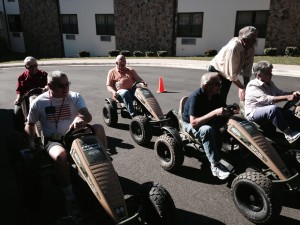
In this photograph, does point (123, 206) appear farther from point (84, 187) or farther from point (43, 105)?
point (43, 105)

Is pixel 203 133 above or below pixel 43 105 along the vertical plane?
below

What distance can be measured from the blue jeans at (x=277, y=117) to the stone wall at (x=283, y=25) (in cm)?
1638

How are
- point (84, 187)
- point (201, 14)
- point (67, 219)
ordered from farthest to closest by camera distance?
point (201, 14) → point (84, 187) → point (67, 219)

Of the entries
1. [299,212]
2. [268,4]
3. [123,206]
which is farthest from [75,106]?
[268,4]

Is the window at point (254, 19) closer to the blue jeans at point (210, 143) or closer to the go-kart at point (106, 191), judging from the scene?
the blue jeans at point (210, 143)

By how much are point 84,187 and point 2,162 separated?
2.53 meters

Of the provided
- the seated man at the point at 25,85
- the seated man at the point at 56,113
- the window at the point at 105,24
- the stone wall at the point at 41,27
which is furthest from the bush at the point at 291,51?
the stone wall at the point at 41,27

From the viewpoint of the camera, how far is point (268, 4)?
61.0 feet

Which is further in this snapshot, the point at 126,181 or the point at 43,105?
the point at 126,181

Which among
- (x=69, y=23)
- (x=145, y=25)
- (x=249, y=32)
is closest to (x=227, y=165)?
(x=249, y=32)

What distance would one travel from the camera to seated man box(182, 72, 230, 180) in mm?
4004

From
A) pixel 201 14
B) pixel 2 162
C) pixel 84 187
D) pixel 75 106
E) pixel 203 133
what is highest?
pixel 201 14

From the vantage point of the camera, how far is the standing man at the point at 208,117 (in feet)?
13.1

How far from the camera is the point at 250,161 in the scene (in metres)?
4.14
